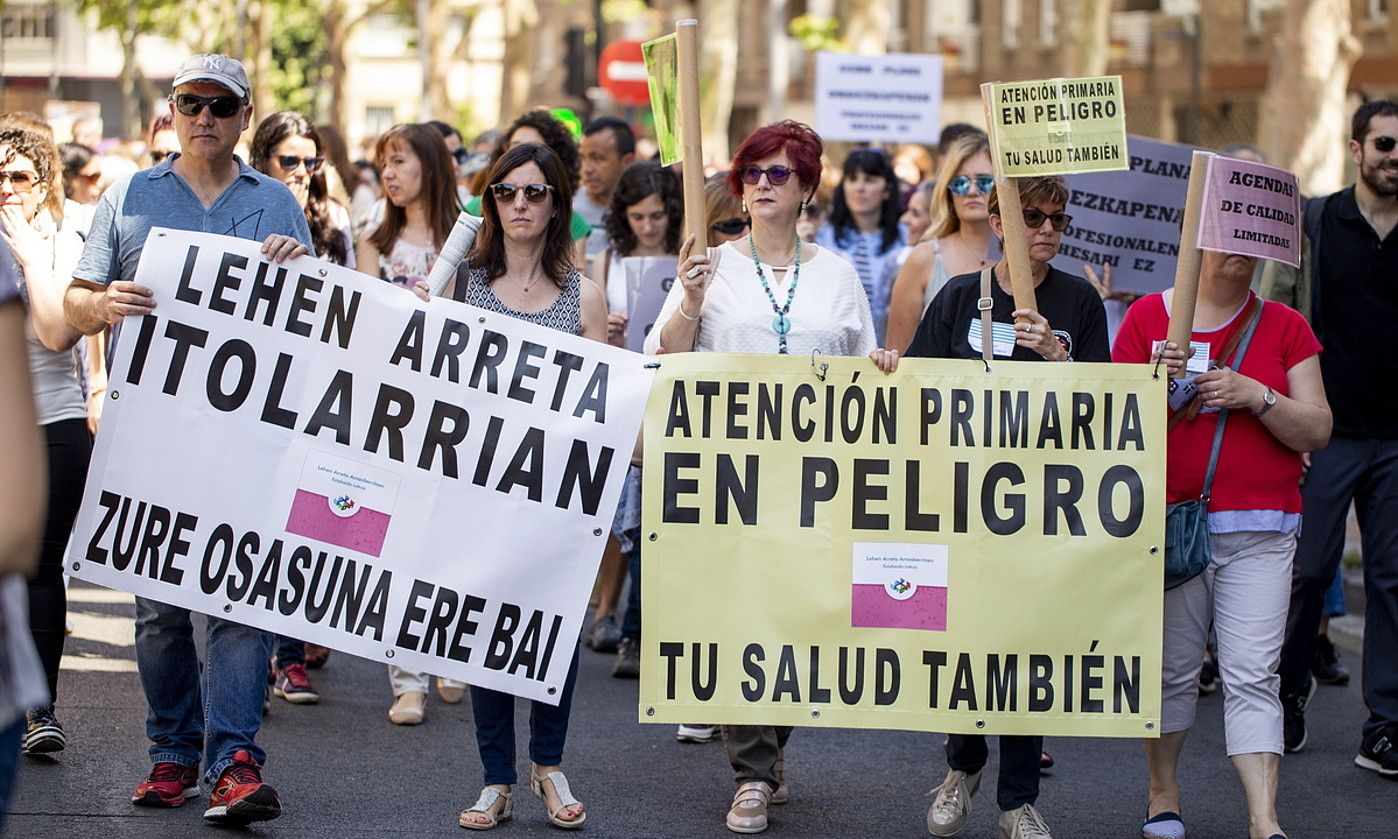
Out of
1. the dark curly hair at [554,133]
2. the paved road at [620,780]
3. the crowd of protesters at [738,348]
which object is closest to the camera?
the crowd of protesters at [738,348]

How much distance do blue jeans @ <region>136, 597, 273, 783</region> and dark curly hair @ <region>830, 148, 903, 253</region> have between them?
490 centimetres

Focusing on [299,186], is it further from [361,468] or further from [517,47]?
[517,47]

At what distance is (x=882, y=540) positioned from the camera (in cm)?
565

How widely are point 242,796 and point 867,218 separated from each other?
5484mm

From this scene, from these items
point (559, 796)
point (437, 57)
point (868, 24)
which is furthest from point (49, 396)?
point (437, 57)

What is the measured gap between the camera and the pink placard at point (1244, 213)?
576 cm

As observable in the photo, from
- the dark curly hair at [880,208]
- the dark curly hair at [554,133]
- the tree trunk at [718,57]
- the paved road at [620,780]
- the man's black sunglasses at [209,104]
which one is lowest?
the paved road at [620,780]

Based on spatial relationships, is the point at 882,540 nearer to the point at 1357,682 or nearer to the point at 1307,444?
the point at 1307,444

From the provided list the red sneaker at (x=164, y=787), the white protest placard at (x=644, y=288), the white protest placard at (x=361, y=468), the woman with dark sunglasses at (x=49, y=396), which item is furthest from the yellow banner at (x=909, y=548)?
the white protest placard at (x=644, y=288)

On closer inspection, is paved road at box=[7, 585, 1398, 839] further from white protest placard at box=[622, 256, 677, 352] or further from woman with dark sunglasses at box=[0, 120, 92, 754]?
white protest placard at box=[622, 256, 677, 352]

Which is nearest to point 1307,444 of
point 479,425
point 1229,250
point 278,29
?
point 1229,250

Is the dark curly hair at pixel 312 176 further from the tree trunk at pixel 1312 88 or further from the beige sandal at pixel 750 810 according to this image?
the tree trunk at pixel 1312 88

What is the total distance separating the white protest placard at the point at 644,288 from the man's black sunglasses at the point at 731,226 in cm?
59

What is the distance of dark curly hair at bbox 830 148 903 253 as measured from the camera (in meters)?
10.1
